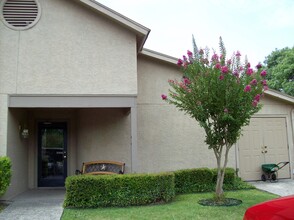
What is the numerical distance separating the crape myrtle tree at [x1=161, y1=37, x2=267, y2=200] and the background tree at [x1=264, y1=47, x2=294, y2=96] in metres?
20.6

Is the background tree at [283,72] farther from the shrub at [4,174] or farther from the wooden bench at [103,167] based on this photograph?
the shrub at [4,174]

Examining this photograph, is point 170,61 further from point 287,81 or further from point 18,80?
point 287,81

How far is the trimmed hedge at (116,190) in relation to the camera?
8281mm

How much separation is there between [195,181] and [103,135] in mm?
3575

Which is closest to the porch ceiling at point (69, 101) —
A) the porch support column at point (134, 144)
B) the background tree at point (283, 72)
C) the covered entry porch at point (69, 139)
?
the porch support column at point (134, 144)

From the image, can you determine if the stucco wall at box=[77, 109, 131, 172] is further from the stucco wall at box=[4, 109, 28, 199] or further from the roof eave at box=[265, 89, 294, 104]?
the roof eave at box=[265, 89, 294, 104]

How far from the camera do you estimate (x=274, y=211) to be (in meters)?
2.92

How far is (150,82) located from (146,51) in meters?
1.14

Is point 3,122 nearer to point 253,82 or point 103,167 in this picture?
point 103,167

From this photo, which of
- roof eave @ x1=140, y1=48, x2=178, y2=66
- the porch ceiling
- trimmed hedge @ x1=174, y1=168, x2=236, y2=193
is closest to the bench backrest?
trimmed hedge @ x1=174, y1=168, x2=236, y2=193

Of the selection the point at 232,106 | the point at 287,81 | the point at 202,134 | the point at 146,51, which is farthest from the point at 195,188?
the point at 287,81

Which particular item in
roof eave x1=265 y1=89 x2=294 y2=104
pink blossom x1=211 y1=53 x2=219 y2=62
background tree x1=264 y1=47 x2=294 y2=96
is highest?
background tree x1=264 y1=47 x2=294 y2=96

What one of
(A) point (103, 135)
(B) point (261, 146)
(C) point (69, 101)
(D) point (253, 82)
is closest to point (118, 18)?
(C) point (69, 101)

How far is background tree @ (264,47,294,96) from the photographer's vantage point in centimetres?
2735
